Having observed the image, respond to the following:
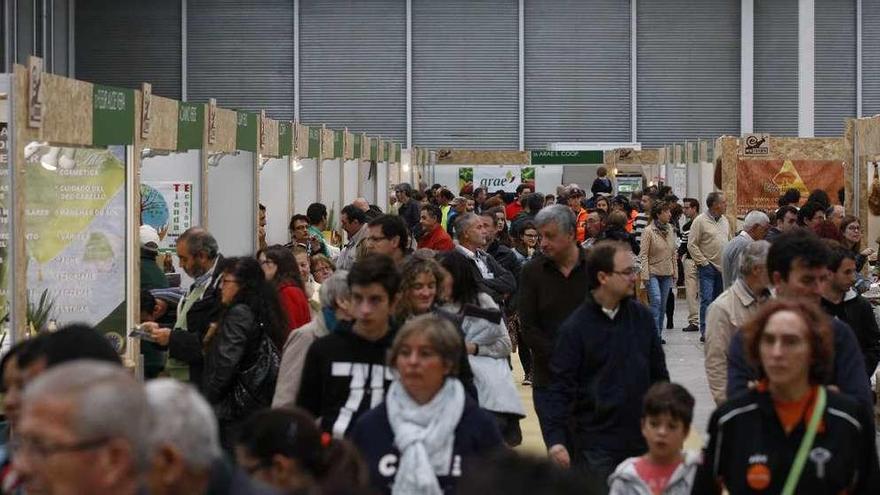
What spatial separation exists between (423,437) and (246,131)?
29.7ft

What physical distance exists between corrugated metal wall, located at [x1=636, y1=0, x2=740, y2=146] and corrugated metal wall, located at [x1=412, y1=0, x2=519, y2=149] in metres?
3.21

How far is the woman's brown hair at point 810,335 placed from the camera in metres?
4.68

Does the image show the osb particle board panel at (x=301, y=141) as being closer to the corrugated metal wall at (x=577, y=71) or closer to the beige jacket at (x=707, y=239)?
the beige jacket at (x=707, y=239)

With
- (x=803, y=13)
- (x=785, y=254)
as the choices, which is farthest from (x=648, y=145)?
(x=785, y=254)

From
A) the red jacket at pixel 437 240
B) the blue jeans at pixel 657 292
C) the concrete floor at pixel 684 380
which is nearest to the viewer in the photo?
the concrete floor at pixel 684 380

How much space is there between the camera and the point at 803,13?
116 ft

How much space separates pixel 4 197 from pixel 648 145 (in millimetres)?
32494

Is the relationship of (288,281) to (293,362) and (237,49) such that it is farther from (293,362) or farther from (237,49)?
(237,49)

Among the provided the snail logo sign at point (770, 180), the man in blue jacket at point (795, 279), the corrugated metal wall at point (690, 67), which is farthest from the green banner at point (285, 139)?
the corrugated metal wall at point (690, 67)

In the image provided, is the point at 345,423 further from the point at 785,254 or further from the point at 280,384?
the point at 785,254

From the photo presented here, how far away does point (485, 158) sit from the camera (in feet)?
104

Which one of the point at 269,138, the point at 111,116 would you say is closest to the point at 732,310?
the point at 111,116

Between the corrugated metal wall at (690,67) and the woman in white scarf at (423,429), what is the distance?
114 feet

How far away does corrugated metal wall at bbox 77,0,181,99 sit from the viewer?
1518 inches
